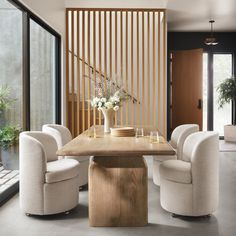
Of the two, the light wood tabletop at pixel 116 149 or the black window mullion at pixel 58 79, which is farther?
the black window mullion at pixel 58 79

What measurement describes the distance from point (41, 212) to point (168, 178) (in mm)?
1271

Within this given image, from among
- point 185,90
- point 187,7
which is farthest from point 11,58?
point 185,90

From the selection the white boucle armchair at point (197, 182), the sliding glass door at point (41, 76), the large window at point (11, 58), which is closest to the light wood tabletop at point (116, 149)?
the white boucle armchair at point (197, 182)

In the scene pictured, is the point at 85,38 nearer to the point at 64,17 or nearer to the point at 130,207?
the point at 64,17

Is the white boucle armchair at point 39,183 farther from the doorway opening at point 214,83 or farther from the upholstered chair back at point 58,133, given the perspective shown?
the doorway opening at point 214,83

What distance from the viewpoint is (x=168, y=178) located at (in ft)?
10.1

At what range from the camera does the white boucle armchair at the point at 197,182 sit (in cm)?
295

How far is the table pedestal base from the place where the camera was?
2850 millimetres

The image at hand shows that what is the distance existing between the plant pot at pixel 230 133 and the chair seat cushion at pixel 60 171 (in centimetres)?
604

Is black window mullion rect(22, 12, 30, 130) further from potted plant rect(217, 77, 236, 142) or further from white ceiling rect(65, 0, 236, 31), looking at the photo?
potted plant rect(217, 77, 236, 142)

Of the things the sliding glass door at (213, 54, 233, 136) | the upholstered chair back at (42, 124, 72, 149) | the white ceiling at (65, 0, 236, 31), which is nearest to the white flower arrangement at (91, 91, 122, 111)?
the upholstered chair back at (42, 124, 72, 149)

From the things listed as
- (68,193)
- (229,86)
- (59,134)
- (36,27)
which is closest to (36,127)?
(59,134)

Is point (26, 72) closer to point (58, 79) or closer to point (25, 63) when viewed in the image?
point (25, 63)

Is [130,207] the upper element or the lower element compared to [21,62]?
lower
